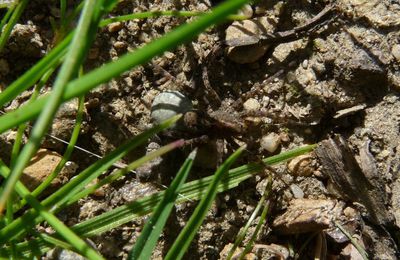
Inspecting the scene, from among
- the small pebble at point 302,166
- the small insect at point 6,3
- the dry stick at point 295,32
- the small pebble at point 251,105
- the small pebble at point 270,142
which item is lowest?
the small pebble at point 302,166

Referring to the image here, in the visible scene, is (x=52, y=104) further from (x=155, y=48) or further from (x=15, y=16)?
(x=15, y=16)

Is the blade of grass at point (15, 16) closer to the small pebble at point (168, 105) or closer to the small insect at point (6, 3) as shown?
the small insect at point (6, 3)

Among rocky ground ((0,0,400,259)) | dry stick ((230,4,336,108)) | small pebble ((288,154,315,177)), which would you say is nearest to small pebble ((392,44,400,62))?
rocky ground ((0,0,400,259))

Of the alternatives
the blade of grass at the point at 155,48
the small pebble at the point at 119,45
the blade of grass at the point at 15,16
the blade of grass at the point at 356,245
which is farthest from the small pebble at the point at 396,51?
the blade of grass at the point at 15,16

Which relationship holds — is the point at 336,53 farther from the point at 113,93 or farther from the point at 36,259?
the point at 36,259

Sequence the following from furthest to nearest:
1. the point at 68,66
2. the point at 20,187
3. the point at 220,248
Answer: the point at 220,248
the point at 20,187
the point at 68,66

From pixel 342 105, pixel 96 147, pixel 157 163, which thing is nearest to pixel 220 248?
pixel 157 163

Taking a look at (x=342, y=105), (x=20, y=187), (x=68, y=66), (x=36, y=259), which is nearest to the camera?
(x=68, y=66)
